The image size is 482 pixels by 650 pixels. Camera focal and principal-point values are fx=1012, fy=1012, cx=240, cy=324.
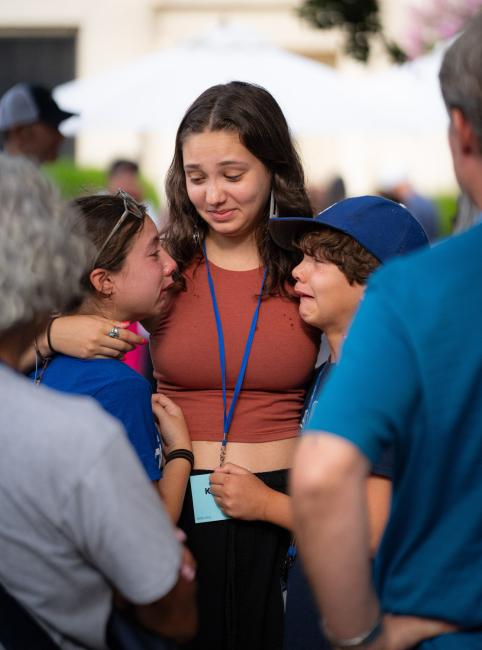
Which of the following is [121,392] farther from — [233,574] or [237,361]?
[233,574]

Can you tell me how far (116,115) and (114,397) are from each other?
5.51 m

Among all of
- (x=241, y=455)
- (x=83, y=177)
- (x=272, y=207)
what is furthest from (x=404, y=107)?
(x=83, y=177)

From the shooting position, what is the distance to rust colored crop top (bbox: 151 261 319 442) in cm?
271

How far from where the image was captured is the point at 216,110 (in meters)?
2.74

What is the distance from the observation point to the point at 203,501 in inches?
→ 104

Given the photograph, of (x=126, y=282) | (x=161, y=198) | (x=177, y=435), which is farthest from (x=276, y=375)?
(x=161, y=198)

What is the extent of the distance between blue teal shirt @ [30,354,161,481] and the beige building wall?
14294mm

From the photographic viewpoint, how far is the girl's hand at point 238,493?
101 inches

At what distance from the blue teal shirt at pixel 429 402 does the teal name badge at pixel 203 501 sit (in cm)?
104

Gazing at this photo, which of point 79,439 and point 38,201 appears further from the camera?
point 38,201

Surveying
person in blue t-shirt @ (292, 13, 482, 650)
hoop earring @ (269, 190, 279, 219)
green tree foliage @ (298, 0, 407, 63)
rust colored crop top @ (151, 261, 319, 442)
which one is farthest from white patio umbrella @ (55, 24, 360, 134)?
person in blue t-shirt @ (292, 13, 482, 650)

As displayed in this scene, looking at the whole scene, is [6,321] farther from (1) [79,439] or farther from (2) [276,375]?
(2) [276,375]

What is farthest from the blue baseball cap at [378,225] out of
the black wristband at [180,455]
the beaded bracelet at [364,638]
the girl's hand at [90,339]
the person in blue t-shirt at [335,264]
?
the beaded bracelet at [364,638]

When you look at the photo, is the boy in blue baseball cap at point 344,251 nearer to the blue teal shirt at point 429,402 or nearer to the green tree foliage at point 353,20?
the blue teal shirt at point 429,402
